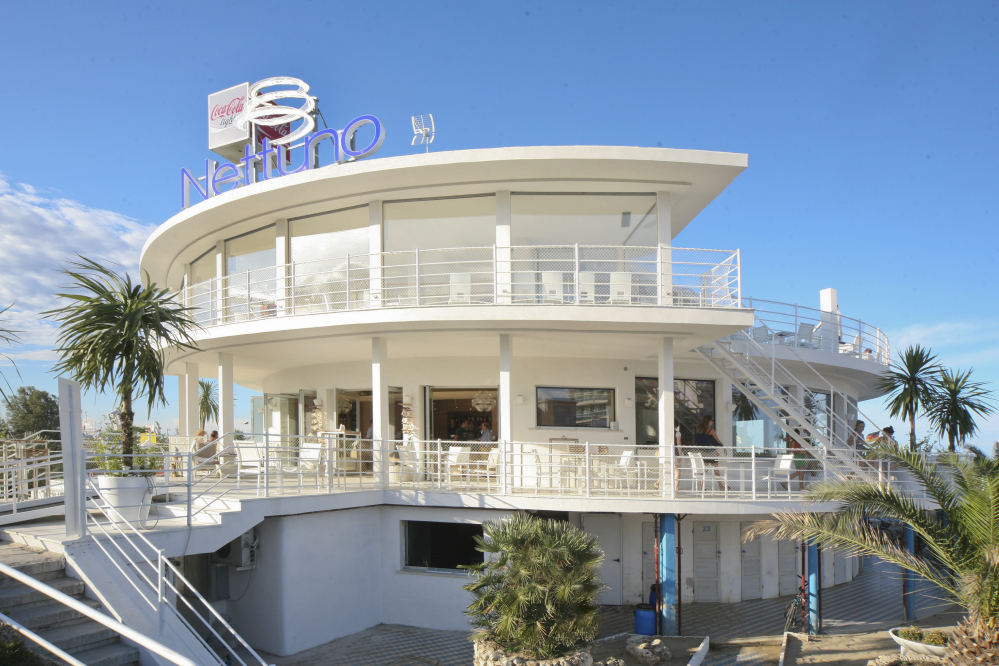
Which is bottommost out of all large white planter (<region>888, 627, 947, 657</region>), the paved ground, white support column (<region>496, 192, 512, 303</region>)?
the paved ground

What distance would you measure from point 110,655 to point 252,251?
1224 centimetres

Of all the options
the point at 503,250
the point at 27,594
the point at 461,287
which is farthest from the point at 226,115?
the point at 27,594

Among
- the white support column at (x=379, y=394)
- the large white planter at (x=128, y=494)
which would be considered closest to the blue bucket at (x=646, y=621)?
the white support column at (x=379, y=394)

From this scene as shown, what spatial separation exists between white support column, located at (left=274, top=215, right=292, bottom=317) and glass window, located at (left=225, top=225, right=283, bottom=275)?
334 mm

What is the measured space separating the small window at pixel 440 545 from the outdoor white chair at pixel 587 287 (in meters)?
5.27

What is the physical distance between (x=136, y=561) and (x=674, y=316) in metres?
9.98

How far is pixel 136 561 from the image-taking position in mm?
8828

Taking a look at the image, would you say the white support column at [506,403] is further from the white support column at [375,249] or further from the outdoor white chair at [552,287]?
the white support column at [375,249]

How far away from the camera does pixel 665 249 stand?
545 inches

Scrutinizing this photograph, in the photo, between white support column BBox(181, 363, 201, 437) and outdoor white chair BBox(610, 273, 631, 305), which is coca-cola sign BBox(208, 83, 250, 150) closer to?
white support column BBox(181, 363, 201, 437)

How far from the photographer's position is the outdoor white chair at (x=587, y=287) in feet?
45.4

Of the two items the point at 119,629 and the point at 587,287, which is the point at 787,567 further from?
the point at 119,629

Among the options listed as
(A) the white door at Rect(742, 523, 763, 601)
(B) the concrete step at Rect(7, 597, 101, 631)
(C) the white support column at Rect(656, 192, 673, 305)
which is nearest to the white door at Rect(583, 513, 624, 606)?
(A) the white door at Rect(742, 523, 763, 601)

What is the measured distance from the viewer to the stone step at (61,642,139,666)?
660 cm
